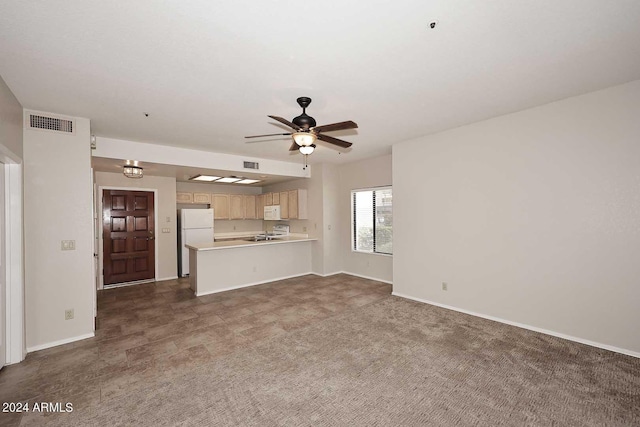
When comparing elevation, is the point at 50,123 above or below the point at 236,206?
above

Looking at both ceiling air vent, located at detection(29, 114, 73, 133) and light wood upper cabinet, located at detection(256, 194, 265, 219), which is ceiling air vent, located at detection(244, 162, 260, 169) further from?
ceiling air vent, located at detection(29, 114, 73, 133)

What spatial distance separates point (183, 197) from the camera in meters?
7.23

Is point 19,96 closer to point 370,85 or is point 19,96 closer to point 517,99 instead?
point 370,85

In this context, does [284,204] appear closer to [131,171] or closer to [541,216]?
[131,171]

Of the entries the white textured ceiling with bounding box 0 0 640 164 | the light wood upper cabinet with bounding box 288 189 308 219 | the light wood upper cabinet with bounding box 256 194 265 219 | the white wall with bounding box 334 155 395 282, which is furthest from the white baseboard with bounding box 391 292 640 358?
the light wood upper cabinet with bounding box 256 194 265 219

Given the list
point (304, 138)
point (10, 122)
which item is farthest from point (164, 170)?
point (304, 138)

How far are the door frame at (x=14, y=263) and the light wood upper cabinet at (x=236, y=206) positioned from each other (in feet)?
16.6

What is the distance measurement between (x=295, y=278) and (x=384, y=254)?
212 centimetres

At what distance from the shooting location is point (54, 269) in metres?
3.27

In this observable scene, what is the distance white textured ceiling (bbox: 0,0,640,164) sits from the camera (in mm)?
1756

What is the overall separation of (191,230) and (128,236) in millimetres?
1267

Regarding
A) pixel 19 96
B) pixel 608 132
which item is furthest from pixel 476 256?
pixel 19 96

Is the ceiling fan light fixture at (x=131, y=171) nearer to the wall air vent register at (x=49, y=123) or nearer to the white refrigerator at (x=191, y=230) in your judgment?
the wall air vent register at (x=49, y=123)

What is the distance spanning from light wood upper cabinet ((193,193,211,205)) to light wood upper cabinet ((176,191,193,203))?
0.32 ft
